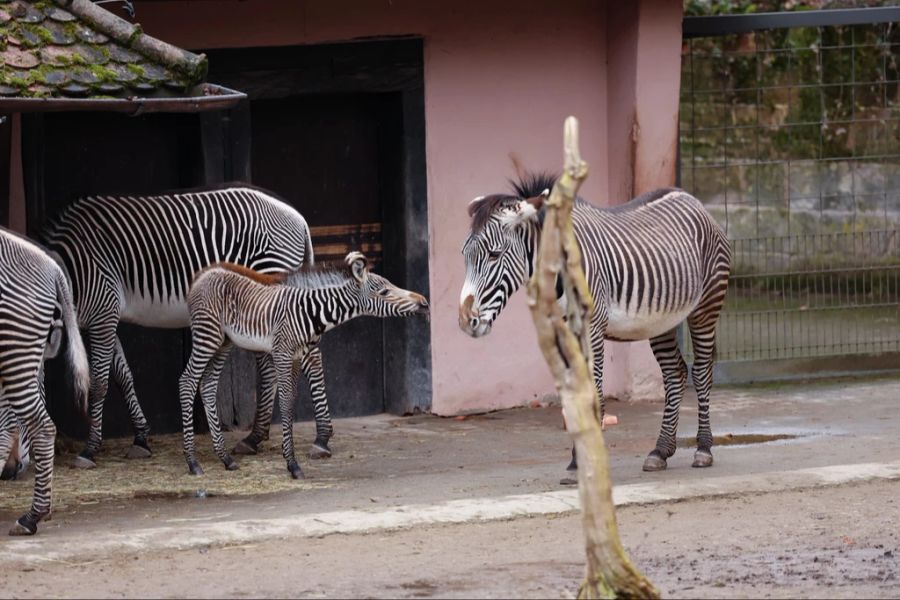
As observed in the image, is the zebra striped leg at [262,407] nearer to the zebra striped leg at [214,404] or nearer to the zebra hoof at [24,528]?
the zebra striped leg at [214,404]

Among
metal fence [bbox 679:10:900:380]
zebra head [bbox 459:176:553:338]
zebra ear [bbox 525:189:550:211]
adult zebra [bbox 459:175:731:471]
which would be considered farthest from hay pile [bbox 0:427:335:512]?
metal fence [bbox 679:10:900:380]

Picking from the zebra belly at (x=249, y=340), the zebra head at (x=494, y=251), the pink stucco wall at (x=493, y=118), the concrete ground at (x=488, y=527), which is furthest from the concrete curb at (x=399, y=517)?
the pink stucco wall at (x=493, y=118)

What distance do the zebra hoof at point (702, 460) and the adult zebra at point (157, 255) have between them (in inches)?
93.5

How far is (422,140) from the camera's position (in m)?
→ 12.1

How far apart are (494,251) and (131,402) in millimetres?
2910

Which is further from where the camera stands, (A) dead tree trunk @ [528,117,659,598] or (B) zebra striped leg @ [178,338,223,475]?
(B) zebra striped leg @ [178,338,223,475]

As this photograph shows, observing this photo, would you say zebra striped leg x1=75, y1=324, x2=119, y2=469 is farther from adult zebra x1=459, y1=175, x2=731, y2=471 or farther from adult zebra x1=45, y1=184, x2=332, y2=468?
adult zebra x1=459, y1=175, x2=731, y2=471

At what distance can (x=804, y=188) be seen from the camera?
17906 millimetres

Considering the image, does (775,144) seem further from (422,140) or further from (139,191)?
(139,191)

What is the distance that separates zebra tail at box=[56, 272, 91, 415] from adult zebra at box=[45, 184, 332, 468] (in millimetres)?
1640

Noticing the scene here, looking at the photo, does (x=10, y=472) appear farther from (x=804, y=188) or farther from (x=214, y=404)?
(x=804, y=188)

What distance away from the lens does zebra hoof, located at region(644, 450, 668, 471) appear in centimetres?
1007

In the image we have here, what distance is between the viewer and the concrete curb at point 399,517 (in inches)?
326

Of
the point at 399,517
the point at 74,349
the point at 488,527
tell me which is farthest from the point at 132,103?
the point at 488,527
